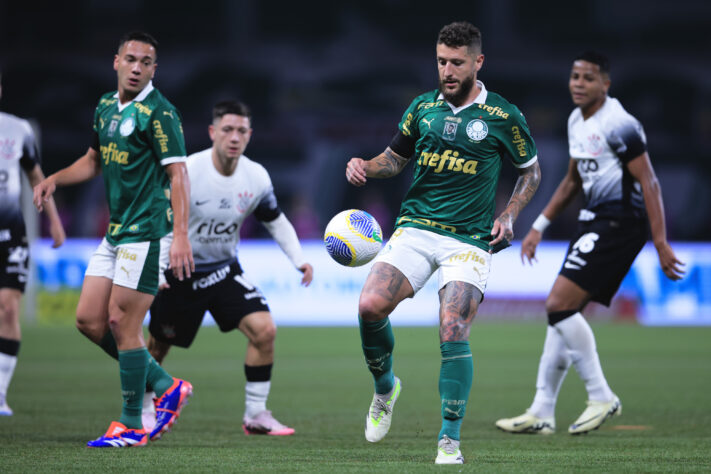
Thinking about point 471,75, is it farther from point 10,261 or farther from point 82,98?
point 82,98

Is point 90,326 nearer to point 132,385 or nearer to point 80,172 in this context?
point 132,385

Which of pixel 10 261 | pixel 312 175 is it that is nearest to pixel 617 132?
pixel 10 261

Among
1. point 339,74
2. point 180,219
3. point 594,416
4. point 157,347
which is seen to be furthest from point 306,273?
point 339,74

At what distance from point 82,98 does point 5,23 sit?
2795mm

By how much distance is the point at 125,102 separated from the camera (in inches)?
251

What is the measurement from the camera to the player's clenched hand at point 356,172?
5.71 meters

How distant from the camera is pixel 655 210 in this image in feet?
23.4

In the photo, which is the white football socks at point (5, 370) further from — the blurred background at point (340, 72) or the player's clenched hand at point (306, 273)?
the blurred background at point (340, 72)

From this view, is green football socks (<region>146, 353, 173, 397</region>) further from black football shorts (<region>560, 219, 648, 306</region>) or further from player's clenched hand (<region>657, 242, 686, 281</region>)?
player's clenched hand (<region>657, 242, 686, 281</region>)

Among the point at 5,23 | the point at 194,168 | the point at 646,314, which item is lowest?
the point at 646,314

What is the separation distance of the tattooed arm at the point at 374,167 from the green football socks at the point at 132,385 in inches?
68.7

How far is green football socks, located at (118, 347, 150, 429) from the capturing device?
6305 mm

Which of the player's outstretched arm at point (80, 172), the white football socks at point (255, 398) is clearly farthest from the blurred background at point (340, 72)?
the player's outstretched arm at point (80, 172)

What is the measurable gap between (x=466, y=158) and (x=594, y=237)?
6.44ft
